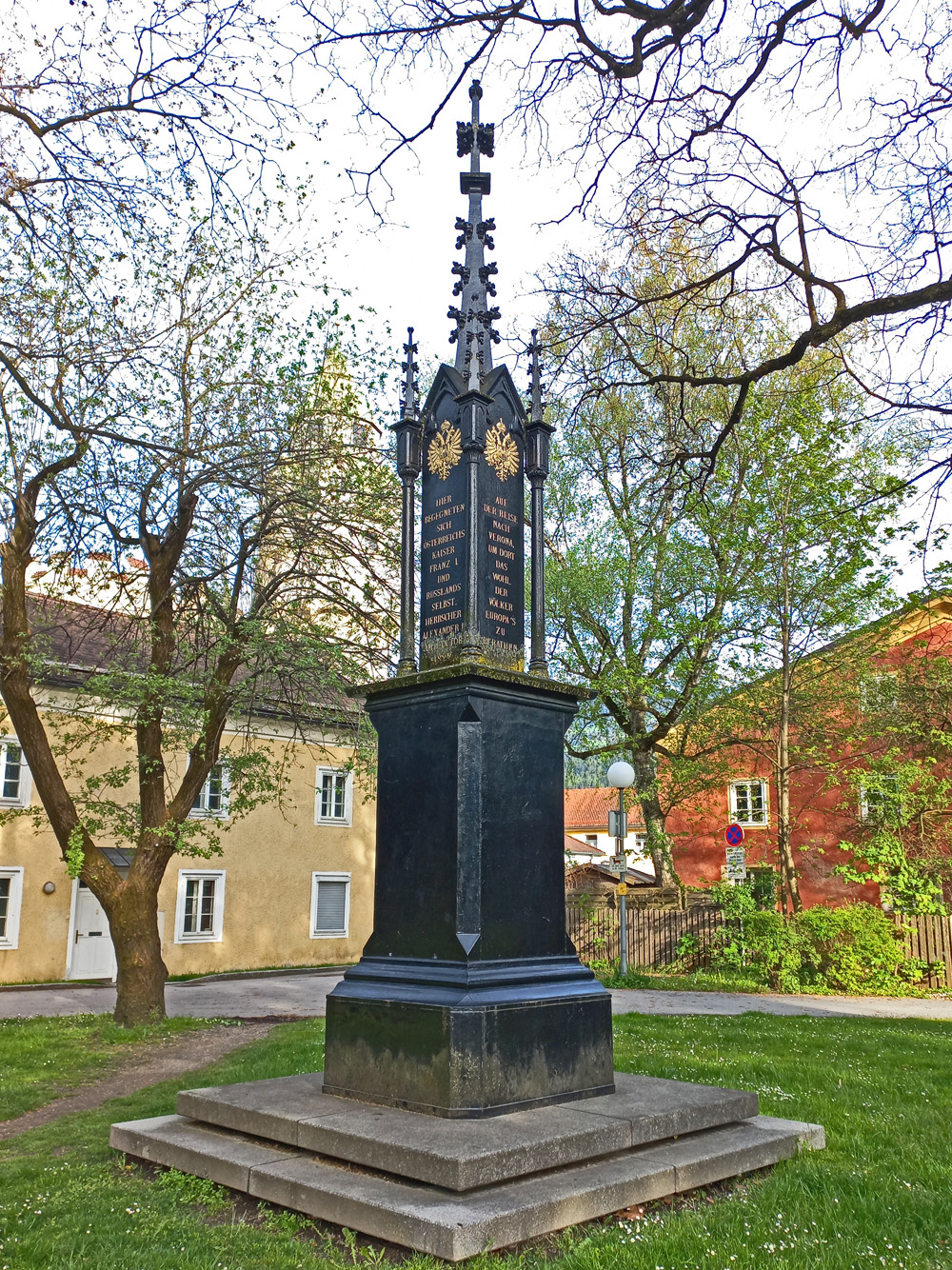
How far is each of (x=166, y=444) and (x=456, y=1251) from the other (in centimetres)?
981

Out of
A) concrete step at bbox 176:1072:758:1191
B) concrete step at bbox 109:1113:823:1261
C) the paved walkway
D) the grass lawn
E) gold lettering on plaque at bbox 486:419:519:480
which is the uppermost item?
gold lettering on plaque at bbox 486:419:519:480

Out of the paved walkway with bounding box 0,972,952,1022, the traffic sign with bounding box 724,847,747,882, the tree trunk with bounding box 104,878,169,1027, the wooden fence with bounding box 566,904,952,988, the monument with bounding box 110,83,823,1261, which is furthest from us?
the traffic sign with bounding box 724,847,747,882

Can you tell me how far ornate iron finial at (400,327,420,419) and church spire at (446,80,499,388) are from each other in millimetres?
375

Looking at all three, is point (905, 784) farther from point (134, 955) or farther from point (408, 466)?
point (408, 466)

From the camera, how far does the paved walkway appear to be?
15484 millimetres

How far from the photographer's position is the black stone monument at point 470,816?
18.7 feet

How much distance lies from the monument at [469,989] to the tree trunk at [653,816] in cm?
1742

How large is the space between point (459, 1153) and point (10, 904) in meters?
19.3

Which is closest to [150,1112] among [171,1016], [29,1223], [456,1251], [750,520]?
[29,1223]

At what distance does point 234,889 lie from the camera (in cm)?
2539

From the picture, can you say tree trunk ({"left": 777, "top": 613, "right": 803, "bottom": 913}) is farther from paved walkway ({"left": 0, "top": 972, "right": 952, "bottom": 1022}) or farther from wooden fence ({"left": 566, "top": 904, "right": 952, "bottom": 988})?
paved walkway ({"left": 0, "top": 972, "right": 952, "bottom": 1022})

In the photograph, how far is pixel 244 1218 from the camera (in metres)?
4.93

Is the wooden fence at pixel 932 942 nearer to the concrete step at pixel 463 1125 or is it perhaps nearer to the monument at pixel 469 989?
the monument at pixel 469 989

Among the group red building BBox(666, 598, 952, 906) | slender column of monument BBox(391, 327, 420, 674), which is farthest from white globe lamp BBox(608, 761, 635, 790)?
slender column of monument BBox(391, 327, 420, 674)
